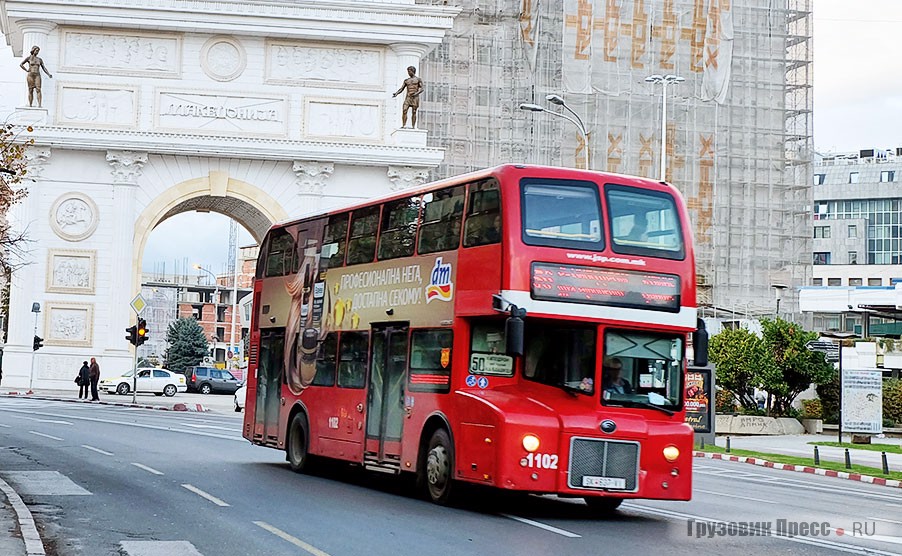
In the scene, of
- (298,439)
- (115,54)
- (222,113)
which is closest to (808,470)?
(298,439)

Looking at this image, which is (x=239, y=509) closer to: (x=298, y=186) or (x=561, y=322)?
(x=561, y=322)

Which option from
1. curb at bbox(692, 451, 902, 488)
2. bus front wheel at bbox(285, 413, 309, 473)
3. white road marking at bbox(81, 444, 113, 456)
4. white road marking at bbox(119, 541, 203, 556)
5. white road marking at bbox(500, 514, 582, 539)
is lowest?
curb at bbox(692, 451, 902, 488)

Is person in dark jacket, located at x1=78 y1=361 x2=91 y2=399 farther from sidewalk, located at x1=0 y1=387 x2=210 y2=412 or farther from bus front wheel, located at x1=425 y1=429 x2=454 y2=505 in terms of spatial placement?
bus front wheel, located at x1=425 y1=429 x2=454 y2=505

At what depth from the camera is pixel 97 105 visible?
171 ft

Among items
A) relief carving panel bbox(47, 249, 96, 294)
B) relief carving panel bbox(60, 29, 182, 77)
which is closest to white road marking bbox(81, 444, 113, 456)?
relief carving panel bbox(47, 249, 96, 294)

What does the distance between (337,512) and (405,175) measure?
38676 millimetres

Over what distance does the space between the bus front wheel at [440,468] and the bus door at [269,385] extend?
6.01 metres

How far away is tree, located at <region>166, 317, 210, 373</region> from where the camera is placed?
9781 cm

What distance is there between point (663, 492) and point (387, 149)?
126 ft

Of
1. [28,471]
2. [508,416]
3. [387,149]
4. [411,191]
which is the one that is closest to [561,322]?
Answer: [508,416]

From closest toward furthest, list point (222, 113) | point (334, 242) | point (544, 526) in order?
point (544, 526), point (334, 242), point (222, 113)

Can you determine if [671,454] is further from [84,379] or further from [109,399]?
[109,399]

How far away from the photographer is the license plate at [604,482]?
15.1 meters

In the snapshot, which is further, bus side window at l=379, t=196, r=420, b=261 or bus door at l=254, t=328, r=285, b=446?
bus door at l=254, t=328, r=285, b=446
